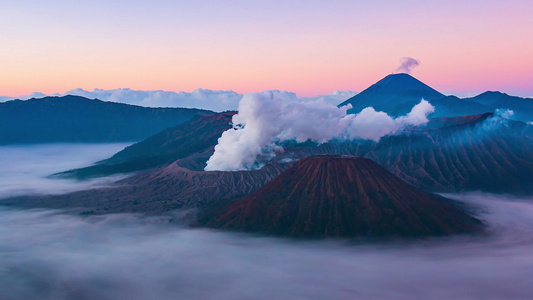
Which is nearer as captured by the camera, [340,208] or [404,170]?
[340,208]

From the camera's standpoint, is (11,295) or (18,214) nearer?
(11,295)

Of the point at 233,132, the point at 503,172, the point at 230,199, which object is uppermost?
the point at 233,132

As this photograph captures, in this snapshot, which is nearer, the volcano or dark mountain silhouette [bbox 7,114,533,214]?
the volcano

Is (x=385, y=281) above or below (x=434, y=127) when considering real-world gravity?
below

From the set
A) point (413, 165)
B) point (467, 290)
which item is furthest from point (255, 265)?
point (413, 165)

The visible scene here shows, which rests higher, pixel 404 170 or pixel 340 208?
pixel 404 170

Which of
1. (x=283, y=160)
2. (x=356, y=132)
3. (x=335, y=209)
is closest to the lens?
(x=335, y=209)

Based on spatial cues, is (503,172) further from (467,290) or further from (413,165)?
(467,290)

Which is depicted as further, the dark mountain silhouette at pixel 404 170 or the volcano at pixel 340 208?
the dark mountain silhouette at pixel 404 170
